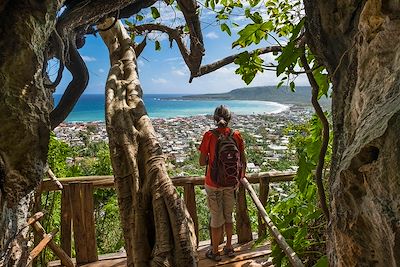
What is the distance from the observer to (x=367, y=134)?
781mm

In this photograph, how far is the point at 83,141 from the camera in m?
7.84

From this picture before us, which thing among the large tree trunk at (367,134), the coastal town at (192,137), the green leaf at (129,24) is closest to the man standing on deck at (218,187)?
the green leaf at (129,24)

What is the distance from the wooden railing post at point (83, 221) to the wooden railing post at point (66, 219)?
4 cm

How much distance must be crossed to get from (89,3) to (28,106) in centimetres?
81

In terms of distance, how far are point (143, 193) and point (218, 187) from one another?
1038 mm

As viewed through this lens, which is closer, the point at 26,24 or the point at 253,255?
the point at 26,24

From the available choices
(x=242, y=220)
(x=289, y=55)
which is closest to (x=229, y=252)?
(x=242, y=220)

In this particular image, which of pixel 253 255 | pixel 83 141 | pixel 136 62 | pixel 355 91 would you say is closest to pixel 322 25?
pixel 355 91

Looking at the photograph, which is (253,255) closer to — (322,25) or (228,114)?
(228,114)

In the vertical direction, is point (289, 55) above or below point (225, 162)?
above

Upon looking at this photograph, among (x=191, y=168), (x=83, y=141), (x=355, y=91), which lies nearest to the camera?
(x=355, y=91)

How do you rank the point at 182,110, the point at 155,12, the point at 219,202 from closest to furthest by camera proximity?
the point at 155,12 < the point at 219,202 < the point at 182,110

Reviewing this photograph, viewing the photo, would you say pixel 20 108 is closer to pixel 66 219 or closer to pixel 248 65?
pixel 248 65

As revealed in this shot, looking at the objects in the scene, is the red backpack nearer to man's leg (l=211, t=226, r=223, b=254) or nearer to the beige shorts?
the beige shorts
